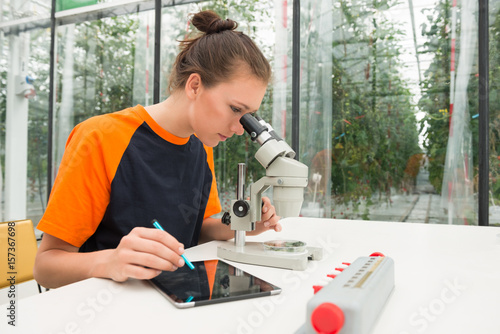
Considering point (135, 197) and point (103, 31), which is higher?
point (103, 31)

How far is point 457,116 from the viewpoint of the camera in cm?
267

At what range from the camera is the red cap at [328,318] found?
47cm

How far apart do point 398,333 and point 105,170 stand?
85 centimetres

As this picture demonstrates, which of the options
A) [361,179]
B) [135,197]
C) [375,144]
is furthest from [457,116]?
[135,197]

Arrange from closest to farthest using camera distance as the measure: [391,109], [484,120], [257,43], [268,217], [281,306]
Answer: [281,306] → [268,217] → [484,120] → [391,109] → [257,43]

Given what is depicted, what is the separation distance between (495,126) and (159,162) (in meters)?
2.34

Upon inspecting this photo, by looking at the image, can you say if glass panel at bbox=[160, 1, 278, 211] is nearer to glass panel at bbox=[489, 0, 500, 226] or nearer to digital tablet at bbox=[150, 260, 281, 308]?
glass panel at bbox=[489, 0, 500, 226]

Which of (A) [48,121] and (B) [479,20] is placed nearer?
(B) [479,20]

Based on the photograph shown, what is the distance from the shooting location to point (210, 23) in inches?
50.2

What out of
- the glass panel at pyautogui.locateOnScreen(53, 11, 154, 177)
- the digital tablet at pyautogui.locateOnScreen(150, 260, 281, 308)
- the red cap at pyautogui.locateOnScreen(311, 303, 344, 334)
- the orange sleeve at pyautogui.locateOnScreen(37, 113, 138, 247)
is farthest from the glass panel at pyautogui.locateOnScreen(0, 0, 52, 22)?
the red cap at pyautogui.locateOnScreen(311, 303, 344, 334)

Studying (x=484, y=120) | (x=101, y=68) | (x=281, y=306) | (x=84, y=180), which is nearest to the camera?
(x=281, y=306)

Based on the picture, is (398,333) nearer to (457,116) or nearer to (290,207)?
(290,207)

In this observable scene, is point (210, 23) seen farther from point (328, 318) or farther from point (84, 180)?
point (328, 318)

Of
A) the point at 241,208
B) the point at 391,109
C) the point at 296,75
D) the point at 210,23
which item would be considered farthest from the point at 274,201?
the point at 296,75
